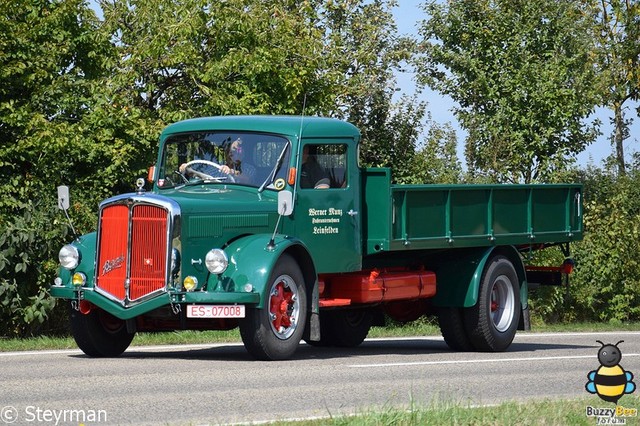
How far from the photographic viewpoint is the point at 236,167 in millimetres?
14062

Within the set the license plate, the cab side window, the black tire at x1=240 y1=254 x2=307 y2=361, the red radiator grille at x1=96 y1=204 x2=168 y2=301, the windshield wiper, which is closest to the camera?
the license plate

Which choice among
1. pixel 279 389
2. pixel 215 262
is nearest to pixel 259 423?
pixel 279 389

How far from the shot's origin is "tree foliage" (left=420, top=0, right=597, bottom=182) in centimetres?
3412

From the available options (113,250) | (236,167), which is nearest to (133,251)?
(113,250)

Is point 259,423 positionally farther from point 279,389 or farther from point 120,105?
point 120,105

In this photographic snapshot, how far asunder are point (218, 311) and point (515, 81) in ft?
76.3

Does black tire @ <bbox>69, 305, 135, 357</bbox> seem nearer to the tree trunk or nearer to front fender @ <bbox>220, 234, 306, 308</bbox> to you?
front fender @ <bbox>220, 234, 306, 308</bbox>

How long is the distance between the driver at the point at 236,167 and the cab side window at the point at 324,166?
0.56 metres

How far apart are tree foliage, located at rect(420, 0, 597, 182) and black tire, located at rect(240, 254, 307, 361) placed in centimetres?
2014

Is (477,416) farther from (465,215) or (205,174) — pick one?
(465,215)

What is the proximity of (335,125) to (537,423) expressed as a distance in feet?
21.8

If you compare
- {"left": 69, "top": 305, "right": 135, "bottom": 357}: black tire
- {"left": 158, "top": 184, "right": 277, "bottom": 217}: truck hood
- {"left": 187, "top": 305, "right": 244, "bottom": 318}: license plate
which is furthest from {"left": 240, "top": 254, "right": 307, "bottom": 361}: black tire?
{"left": 69, "top": 305, "right": 135, "bottom": 357}: black tire

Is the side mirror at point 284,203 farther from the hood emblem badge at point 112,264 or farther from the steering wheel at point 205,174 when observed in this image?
the hood emblem badge at point 112,264

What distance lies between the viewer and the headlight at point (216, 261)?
12578 mm
